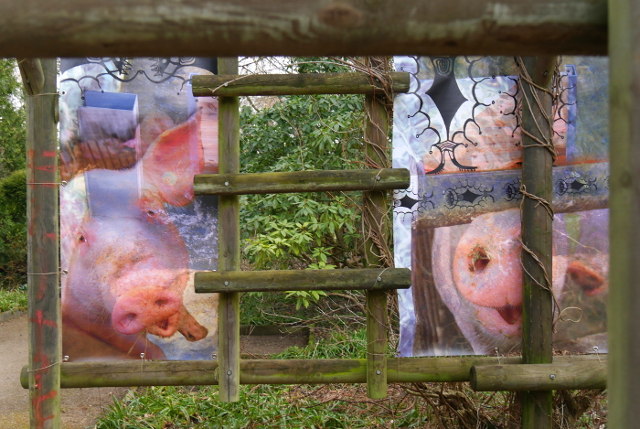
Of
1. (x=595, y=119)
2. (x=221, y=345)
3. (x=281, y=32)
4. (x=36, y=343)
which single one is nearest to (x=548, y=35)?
(x=281, y=32)

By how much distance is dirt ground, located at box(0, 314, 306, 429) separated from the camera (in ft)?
18.8

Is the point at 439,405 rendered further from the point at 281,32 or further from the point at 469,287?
the point at 281,32

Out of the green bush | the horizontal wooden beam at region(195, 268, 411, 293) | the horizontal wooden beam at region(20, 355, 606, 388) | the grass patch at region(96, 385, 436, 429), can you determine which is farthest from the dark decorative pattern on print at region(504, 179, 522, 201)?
the green bush

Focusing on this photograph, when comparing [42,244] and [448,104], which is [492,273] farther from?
[42,244]

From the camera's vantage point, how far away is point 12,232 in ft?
40.9

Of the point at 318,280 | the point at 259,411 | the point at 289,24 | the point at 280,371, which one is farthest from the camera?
the point at 259,411

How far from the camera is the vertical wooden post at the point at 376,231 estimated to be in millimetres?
3521

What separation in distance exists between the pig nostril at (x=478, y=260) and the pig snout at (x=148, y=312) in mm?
1559

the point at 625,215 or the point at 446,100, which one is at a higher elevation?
the point at 446,100

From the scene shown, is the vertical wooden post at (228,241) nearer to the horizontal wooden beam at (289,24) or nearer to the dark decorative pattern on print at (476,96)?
the dark decorative pattern on print at (476,96)

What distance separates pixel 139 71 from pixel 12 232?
10.0 m

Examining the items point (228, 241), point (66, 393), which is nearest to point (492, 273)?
point (228, 241)

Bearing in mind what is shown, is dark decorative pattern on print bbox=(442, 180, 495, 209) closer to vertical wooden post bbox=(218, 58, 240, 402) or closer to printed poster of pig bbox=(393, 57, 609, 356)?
printed poster of pig bbox=(393, 57, 609, 356)

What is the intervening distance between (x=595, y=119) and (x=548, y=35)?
2244 millimetres
